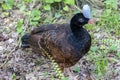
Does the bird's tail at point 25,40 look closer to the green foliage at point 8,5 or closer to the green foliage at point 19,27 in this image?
the green foliage at point 19,27

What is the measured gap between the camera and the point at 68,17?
6.35 metres

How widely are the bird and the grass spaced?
60 cm

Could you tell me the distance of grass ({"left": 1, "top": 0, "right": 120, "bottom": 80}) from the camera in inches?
227

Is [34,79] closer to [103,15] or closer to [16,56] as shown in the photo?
[16,56]

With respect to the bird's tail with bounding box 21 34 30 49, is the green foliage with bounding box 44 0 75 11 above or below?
above

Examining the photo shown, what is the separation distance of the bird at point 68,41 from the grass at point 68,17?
1.95 feet

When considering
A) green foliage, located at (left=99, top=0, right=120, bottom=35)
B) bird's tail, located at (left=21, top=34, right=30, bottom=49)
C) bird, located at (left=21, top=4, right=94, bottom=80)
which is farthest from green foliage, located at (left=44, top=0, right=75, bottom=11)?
bird, located at (left=21, top=4, right=94, bottom=80)

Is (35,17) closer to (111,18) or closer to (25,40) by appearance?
(25,40)

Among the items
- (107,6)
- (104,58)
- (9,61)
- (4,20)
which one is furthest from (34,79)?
(107,6)

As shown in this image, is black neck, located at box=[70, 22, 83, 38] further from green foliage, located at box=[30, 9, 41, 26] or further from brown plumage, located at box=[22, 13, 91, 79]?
green foliage, located at box=[30, 9, 41, 26]

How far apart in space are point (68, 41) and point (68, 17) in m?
1.47

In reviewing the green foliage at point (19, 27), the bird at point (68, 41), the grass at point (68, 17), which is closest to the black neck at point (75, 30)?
the bird at point (68, 41)

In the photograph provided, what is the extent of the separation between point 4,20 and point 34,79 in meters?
1.40

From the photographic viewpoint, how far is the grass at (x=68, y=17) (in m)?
5.77
